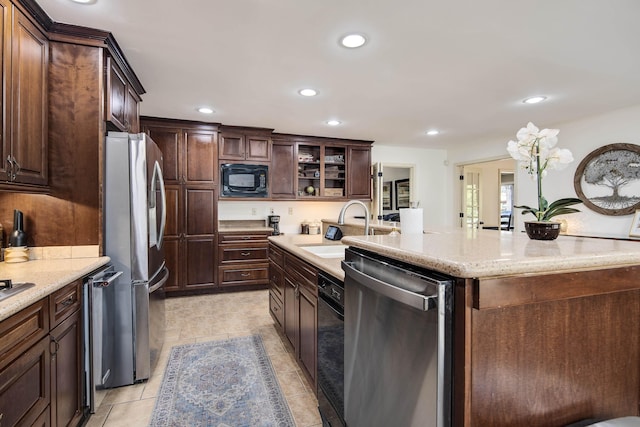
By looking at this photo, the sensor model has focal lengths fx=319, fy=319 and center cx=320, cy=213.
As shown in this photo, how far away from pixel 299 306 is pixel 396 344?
3.95 ft

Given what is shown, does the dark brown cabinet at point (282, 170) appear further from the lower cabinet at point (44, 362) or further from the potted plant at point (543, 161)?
the potted plant at point (543, 161)

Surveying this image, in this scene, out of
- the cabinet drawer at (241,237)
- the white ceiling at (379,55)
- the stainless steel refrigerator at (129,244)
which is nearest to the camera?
the white ceiling at (379,55)

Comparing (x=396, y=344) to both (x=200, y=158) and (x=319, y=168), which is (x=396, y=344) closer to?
(x=200, y=158)

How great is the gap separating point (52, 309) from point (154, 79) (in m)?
2.14

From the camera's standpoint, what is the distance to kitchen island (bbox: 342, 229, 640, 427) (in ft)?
2.77

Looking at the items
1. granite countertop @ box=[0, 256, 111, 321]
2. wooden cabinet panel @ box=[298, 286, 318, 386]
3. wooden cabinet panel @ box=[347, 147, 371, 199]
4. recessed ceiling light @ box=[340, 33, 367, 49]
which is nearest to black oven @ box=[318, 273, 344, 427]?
wooden cabinet panel @ box=[298, 286, 318, 386]

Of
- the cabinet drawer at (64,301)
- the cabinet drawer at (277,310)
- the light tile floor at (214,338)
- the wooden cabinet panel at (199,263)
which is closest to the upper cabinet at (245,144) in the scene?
the wooden cabinet panel at (199,263)

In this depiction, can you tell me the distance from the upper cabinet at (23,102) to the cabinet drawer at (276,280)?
66.1 inches

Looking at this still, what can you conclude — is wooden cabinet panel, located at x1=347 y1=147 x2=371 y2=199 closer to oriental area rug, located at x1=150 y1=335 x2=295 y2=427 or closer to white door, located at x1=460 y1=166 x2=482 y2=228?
white door, located at x1=460 y1=166 x2=482 y2=228

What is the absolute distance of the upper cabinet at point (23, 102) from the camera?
62.6 inches

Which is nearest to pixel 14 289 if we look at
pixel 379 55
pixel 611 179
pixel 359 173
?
pixel 379 55

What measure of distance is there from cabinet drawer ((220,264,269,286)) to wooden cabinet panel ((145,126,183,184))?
54.7 inches

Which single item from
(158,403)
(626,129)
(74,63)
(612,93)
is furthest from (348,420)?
(626,129)

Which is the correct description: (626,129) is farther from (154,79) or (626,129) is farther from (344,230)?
(154,79)
